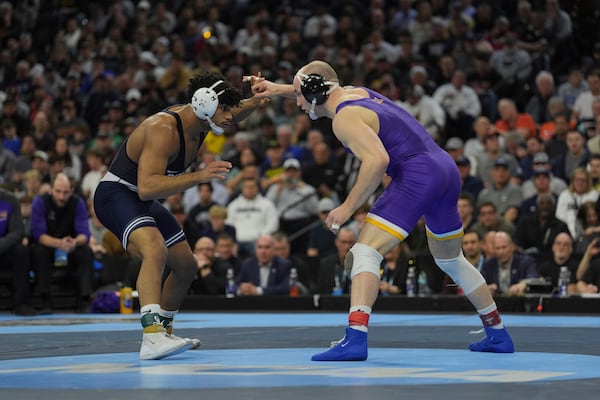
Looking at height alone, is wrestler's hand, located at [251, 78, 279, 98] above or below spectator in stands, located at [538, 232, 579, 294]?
above

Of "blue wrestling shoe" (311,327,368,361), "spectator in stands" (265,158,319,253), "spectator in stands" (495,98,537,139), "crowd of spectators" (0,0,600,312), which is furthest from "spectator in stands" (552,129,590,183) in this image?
"blue wrestling shoe" (311,327,368,361)

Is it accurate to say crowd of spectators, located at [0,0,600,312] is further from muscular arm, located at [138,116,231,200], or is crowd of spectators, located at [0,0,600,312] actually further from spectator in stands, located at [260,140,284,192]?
muscular arm, located at [138,116,231,200]

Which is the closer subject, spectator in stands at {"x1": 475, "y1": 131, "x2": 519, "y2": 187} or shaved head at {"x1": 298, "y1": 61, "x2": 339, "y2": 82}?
shaved head at {"x1": 298, "y1": 61, "x2": 339, "y2": 82}

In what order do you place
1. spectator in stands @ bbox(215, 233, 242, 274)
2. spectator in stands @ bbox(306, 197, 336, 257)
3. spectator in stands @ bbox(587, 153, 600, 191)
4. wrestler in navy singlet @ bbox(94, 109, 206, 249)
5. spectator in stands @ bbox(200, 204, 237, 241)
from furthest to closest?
spectator in stands @ bbox(306, 197, 336, 257), spectator in stands @ bbox(200, 204, 237, 241), spectator in stands @ bbox(215, 233, 242, 274), spectator in stands @ bbox(587, 153, 600, 191), wrestler in navy singlet @ bbox(94, 109, 206, 249)

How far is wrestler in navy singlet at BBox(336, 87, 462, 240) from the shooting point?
20.0ft

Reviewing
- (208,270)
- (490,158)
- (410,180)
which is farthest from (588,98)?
(410,180)

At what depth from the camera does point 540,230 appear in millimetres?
11922

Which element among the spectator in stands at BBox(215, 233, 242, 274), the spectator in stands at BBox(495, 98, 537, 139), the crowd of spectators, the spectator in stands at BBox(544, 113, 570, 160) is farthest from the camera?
the spectator in stands at BBox(495, 98, 537, 139)

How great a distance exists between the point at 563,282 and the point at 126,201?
18.5 ft

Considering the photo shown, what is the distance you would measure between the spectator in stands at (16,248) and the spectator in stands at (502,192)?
503cm

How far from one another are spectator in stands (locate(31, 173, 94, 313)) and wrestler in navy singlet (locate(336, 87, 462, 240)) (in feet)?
21.9

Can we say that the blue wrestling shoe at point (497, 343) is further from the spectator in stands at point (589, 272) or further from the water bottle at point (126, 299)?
the water bottle at point (126, 299)

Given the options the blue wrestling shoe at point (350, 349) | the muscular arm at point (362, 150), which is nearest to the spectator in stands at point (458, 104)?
the muscular arm at point (362, 150)

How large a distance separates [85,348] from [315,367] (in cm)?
211
